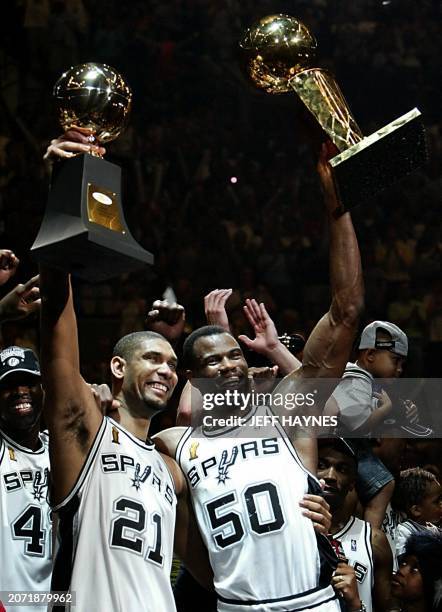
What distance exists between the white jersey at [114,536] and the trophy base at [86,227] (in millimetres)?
708

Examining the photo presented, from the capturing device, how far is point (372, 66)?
1012 cm

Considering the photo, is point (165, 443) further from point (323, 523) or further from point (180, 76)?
point (180, 76)

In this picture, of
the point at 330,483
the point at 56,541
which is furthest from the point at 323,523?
the point at 56,541

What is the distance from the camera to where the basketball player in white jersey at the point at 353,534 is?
4371 mm

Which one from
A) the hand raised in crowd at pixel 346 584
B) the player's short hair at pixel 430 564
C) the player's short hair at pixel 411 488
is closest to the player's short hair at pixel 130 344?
the hand raised in crowd at pixel 346 584

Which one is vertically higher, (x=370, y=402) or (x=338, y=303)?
(x=338, y=303)

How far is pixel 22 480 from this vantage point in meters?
3.97

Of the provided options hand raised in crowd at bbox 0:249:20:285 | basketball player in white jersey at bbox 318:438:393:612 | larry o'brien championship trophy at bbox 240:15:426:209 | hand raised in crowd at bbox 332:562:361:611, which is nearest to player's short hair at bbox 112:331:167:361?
hand raised in crowd at bbox 0:249:20:285

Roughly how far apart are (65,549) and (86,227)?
110 cm

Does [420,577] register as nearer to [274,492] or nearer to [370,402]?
[274,492]

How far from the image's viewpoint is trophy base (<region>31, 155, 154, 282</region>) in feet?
9.45

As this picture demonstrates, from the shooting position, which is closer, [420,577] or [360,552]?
[420,577]

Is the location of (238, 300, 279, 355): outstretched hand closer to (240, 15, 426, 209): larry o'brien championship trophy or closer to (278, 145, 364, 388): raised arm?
(278, 145, 364, 388): raised arm

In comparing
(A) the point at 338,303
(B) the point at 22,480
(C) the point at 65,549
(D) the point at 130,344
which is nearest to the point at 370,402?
(A) the point at 338,303
